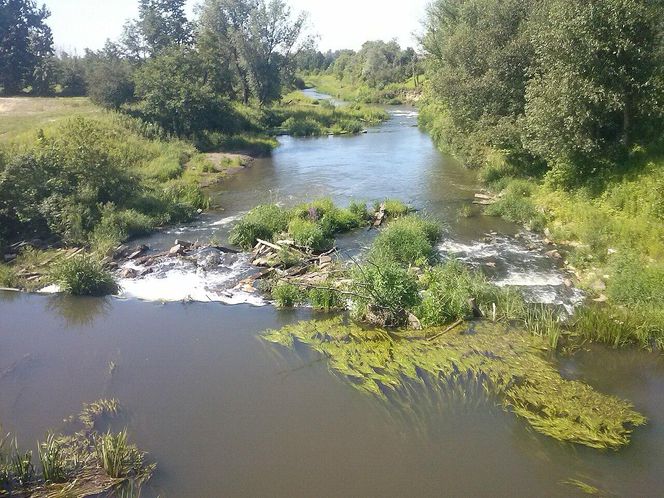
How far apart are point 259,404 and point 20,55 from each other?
188ft

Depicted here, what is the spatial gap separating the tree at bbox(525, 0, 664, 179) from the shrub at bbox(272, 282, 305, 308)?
13.2 metres

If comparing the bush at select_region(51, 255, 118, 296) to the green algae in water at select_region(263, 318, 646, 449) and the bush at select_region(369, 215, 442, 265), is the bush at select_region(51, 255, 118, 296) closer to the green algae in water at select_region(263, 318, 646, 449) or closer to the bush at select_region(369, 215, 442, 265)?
the green algae in water at select_region(263, 318, 646, 449)

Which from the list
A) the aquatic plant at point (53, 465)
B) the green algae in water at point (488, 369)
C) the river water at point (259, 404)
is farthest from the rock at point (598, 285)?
the aquatic plant at point (53, 465)

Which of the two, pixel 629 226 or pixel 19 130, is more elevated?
pixel 19 130

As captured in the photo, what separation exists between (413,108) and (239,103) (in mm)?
27462

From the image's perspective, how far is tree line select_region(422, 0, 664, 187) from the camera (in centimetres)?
1936

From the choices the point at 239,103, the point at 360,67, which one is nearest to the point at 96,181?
the point at 239,103

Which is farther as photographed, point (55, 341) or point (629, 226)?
point (629, 226)

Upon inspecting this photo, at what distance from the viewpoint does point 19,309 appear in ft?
54.2

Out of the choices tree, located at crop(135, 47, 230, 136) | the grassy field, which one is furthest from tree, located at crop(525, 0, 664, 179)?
the grassy field

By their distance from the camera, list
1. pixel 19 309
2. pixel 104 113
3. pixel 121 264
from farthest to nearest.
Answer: pixel 104 113 < pixel 121 264 < pixel 19 309

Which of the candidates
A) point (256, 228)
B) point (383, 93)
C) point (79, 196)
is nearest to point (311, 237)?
point (256, 228)

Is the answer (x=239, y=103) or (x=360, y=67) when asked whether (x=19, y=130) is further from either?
(x=360, y=67)

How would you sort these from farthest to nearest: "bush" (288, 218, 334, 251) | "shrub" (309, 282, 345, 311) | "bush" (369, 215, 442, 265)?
"bush" (288, 218, 334, 251), "bush" (369, 215, 442, 265), "shrub" (309, 282, 345, 311)
